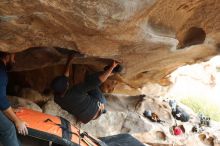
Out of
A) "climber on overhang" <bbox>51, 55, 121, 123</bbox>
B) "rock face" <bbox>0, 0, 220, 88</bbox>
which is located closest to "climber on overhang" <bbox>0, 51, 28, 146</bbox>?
"rock face" <bbox>0, 0, 220, 88</bbox>

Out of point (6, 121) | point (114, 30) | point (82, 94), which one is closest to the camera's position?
point (6, 121)

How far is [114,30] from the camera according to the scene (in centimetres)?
442

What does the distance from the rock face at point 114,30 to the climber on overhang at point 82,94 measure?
0.38 metres

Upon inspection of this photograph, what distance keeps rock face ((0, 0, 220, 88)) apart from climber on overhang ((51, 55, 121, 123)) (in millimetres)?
381

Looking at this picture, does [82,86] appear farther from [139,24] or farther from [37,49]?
[139,24]

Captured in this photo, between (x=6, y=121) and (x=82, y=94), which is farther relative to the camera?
(x=82, y=94)

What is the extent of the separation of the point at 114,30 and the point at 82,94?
1.60 metres

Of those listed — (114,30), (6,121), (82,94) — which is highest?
(114,30)

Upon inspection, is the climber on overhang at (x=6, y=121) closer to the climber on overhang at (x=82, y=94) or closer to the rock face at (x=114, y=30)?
the rock face at (x=114, y=30)

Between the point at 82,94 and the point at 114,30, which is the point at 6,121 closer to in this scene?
the point at 114,30

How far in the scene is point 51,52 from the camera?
591 centimetres

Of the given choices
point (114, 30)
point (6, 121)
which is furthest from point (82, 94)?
point (6, 121)

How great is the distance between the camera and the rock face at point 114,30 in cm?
398

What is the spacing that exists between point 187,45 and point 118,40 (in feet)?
5.87
